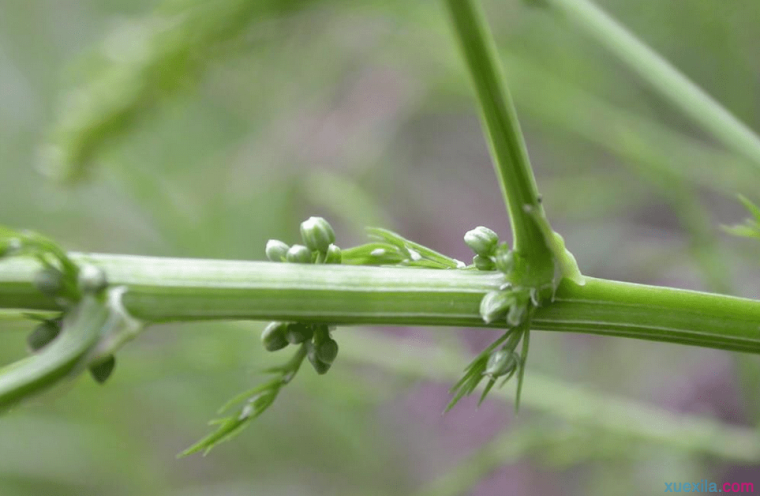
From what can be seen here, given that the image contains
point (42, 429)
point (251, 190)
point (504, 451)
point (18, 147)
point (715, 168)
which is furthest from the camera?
point (18, 147)

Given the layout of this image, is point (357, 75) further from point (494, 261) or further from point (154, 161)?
point (494, 261)

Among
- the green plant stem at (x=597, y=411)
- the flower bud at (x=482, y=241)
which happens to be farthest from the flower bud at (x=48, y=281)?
the green plant stem at (x=597, y=411)

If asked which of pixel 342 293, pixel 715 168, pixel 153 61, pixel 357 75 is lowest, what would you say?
pixel 342 293

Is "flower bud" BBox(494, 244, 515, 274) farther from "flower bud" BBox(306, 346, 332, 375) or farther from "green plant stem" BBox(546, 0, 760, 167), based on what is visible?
"green plant stem" BBox(546, 0, 760, 167)

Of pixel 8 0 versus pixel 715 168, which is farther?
pixel 8 0

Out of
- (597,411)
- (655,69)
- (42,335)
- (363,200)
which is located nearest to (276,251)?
(42,335)

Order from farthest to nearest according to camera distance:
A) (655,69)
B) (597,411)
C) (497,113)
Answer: (597,411) → (655,69) → (497,113)

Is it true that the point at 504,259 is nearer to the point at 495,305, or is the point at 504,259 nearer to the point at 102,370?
the point at 495,305

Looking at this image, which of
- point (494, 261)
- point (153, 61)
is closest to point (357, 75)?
point (153, 61)
